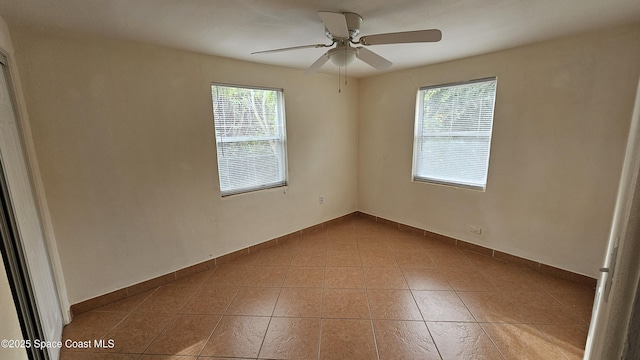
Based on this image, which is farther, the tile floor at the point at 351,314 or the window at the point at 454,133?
the window at the point at 454,133

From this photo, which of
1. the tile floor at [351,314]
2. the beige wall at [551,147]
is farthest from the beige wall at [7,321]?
the beige wall at [551,147]

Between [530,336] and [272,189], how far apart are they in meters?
2.68

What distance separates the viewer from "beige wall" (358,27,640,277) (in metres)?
2.04

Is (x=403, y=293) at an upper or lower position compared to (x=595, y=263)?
lower

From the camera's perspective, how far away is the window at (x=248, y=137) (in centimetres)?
272

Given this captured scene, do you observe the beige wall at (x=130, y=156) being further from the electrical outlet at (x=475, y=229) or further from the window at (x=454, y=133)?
the electrical outlet at (x=475, y=229)

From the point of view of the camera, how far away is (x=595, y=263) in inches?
88.7

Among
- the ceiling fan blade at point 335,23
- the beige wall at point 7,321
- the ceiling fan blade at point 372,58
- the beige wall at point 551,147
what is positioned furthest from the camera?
the beige wall at point 551,147

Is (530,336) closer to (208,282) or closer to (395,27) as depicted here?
(395,27)

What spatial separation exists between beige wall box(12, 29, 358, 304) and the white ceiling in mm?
230

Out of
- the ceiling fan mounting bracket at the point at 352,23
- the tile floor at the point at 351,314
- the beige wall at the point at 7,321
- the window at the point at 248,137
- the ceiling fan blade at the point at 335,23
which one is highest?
the ceiling fan mounting bracket at the point at 352,23

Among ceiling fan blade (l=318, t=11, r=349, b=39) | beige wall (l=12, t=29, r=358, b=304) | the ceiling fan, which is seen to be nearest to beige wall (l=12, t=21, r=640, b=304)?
beige wall (l=12, t=29, r=358, b=304)

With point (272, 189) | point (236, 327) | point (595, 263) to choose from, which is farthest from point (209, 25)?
point (595, 263)

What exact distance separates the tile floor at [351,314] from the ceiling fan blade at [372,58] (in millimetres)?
1943
